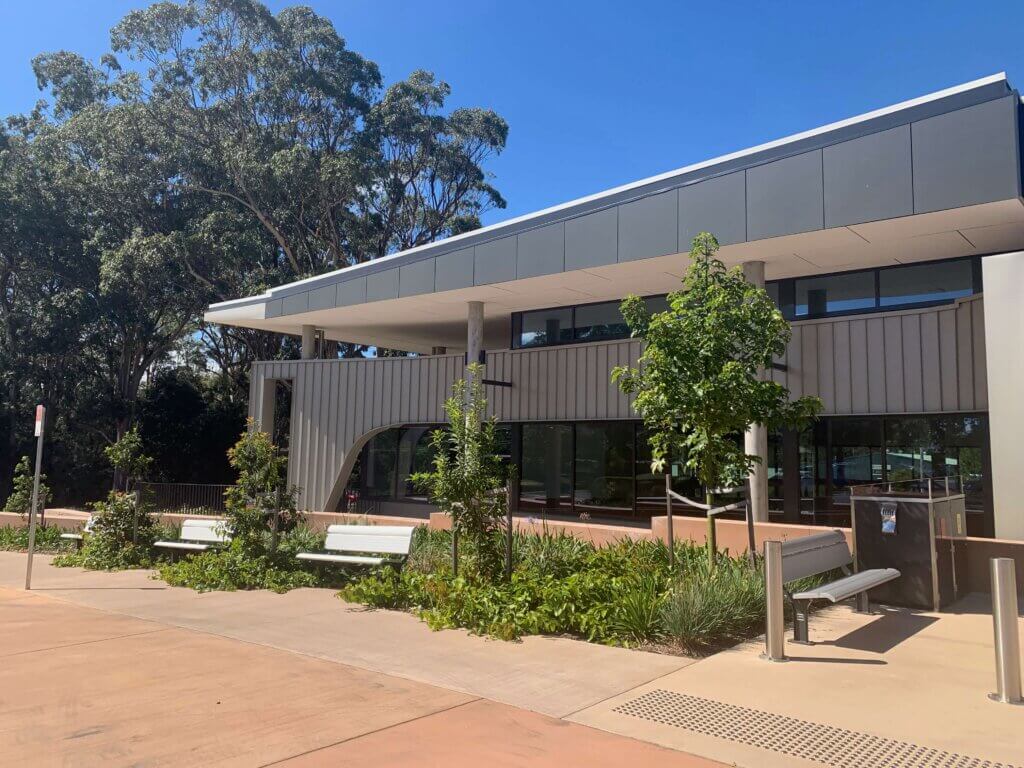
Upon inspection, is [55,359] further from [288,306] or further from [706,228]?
[706,228]

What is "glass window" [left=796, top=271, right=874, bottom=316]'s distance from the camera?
14086mm

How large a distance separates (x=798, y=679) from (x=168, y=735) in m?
4.54

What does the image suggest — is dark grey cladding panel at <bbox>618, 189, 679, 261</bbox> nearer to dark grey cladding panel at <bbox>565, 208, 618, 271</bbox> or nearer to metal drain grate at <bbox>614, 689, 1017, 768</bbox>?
dark grey cladding panel at <bbox>565, 208, 618, 271</bbox>

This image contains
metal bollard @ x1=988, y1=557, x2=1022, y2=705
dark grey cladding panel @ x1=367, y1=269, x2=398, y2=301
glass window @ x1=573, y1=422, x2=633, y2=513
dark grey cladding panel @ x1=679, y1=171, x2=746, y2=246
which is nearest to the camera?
metal bollard @ x1=988, y1=557, x2=1022, y2=705

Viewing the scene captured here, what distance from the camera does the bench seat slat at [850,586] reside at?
7020 millimetres

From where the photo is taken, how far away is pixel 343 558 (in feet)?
36.0

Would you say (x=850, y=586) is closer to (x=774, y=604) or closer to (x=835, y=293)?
(x=774, y=604)

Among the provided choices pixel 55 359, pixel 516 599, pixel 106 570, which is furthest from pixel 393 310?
pixel 55 359

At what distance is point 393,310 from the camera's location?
64.5 feet

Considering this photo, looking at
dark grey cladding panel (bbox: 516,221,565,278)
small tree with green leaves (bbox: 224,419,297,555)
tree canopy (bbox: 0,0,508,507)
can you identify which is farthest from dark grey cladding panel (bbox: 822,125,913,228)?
tree canopy (bbox: 0,0,508,507)

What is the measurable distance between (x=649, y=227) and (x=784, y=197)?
2.33 meters

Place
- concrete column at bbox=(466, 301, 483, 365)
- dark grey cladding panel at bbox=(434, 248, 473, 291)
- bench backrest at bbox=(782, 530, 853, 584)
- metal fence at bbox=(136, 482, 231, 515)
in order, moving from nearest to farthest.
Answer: bench backrest at bbox=(782, 530, 853, 584)
dark grey cladding panel at bbox=(434, 248, 473, 291)
concrete column at bbox=(466, 301, 483, 365)
metal fence at bbox=(136, 482, 231, 515)

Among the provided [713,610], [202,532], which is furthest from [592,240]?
[202,532]

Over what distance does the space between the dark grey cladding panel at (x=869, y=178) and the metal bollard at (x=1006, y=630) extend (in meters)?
6.73
